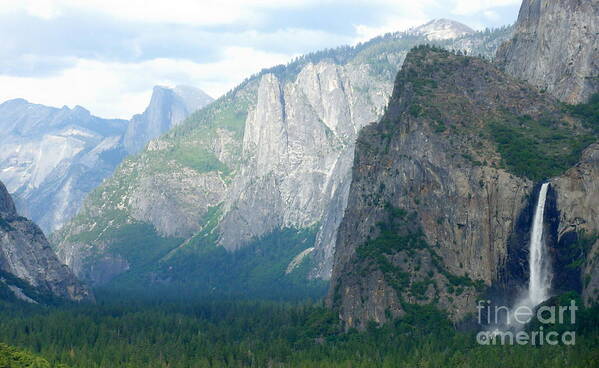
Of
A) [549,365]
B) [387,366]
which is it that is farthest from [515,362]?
[387,366]

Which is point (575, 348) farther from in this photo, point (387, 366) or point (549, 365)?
point (387, 366)

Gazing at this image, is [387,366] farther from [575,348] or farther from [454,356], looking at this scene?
[575,348]

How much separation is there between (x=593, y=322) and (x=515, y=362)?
2002 centimetres

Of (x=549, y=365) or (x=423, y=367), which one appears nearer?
(x=549, y=365)

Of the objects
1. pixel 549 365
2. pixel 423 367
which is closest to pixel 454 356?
pixel 423 367

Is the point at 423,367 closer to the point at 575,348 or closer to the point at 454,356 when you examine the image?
the point at 454,356

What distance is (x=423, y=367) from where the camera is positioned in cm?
19588

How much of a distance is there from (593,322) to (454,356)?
26624 mm

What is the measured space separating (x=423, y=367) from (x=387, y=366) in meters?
6.67

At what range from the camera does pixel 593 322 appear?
19938 cm

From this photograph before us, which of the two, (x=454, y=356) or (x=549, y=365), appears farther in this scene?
(x=454, y=356)

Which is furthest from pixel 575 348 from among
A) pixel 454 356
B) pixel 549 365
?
pixel 454 356

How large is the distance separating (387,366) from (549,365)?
1208 inches

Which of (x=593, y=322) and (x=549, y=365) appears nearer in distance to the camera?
(x=549, y=365)
